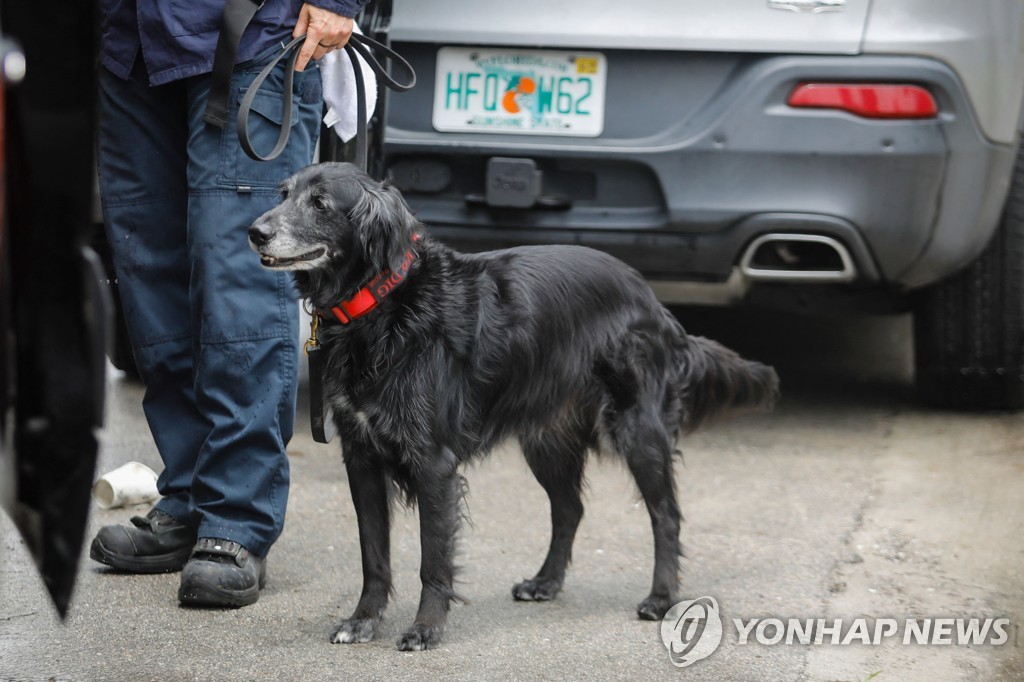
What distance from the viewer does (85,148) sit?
1.64 metres

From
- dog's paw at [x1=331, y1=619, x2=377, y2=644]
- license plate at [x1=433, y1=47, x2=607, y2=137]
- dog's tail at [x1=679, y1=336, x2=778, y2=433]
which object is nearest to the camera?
dog's paw at [x1=331, y1=619, x2=377, y2=644]

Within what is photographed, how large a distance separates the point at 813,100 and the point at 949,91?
423 mm

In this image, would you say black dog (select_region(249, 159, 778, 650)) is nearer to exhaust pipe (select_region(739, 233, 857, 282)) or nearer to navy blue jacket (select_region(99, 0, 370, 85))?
navy blue jacket (select_region(99, 0, 370, 85))

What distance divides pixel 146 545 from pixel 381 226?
1.06 m

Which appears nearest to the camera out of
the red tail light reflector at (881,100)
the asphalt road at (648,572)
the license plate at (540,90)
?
the asphalt road at (648,572)

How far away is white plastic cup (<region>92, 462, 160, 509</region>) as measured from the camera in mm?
3852

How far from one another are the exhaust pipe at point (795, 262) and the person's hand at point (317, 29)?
175 cm

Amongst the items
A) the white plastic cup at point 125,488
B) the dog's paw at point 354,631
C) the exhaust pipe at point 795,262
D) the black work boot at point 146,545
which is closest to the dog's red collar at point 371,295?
the dog's paw at point 354,631

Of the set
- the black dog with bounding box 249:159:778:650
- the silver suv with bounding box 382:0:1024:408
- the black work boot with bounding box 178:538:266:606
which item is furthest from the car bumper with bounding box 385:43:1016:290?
the black work boot with bounding box 178:538:266:606

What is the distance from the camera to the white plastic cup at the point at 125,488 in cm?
385

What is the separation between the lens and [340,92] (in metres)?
3.46

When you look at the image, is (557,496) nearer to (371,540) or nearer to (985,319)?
(371,540)

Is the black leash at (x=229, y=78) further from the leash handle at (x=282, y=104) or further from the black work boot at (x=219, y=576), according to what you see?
the black work boot at (x=219, y=576)

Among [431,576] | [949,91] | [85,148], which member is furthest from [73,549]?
[949,91]
